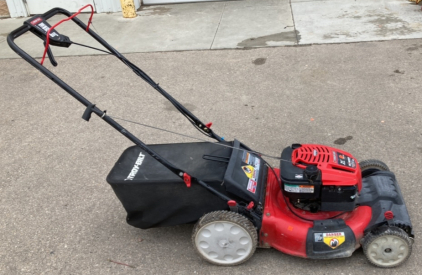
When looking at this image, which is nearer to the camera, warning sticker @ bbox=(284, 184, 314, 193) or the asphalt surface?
warning sticker @ bbox=(284, 184, 314, 193)

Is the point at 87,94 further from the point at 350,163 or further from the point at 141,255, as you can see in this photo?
the point at 350,163

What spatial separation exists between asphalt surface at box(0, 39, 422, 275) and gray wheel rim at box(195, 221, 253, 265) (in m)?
0.10

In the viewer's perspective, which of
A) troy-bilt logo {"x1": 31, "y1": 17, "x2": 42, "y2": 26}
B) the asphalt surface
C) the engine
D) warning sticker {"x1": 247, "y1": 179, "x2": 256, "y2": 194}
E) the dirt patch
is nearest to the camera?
troy-bilt logo {"x1": 31, "y1": 17, "x2": 42, "y2": 26}

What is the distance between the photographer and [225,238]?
247 centimetres

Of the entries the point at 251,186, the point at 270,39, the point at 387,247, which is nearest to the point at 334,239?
the point at 387,247

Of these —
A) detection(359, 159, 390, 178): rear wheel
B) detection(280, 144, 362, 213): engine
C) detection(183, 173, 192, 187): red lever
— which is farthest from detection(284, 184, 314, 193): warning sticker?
detection(359, 159, 390, 178): rear wheel

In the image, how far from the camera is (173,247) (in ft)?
9.18

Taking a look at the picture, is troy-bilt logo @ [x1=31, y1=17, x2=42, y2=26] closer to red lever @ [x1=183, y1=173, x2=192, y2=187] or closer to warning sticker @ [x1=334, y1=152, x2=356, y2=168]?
red lever @ [x1=183, y1=173, x2=192, y2=187]

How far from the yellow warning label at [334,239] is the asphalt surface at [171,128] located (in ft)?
0.70

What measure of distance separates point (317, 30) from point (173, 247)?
4.23 m

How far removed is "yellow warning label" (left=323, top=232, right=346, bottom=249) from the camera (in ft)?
7.86

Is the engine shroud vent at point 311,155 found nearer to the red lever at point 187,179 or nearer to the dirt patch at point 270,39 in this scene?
the red lever at point 187,179

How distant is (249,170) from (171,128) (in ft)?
5.47

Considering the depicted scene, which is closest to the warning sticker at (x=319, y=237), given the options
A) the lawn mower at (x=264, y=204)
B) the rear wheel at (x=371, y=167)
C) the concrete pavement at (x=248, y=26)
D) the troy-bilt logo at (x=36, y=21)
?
the lawn mower at (x=264, y=204)
